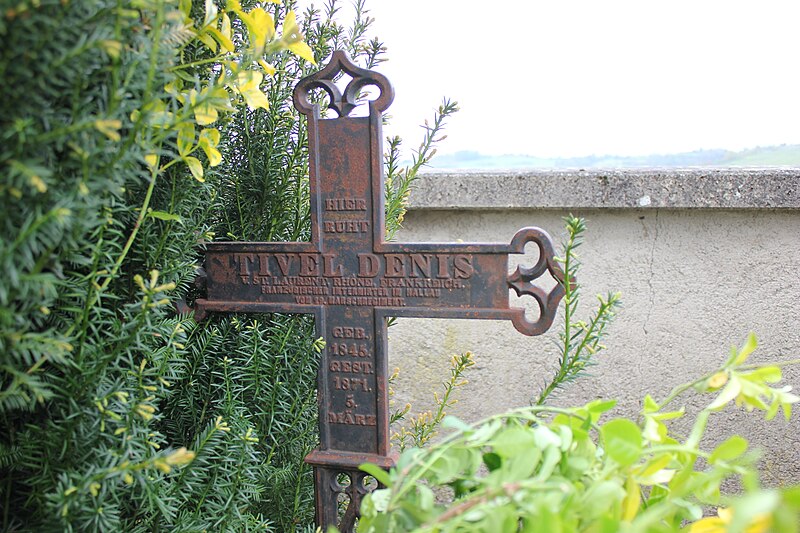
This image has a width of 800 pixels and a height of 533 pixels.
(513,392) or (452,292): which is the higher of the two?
(452,292)

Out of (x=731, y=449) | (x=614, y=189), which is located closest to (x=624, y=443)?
(x=731, y=449)

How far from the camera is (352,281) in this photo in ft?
4.11

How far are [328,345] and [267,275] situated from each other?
174 millimetres

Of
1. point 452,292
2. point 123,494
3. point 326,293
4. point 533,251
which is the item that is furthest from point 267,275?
A: point 533,251

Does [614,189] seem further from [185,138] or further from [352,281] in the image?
[185,138]

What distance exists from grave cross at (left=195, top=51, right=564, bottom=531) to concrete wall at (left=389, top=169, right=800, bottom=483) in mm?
759

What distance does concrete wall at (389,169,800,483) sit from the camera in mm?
1838

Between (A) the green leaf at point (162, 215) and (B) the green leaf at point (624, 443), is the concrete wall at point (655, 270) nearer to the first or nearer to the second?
(A) the green leaf at point (162, 215)

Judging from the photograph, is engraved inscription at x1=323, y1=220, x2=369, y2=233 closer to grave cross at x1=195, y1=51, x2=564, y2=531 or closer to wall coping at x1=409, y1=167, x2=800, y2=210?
grave cross at x1=195, y1=51, x2=564, y2=531

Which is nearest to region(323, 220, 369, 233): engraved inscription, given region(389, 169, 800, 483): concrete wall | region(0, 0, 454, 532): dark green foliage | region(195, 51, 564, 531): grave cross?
region(195, 51, 564, 531): grave cross

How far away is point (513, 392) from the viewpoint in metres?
2.03

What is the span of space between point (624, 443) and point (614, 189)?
4.21 feet

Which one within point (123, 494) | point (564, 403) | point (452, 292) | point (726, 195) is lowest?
point (564, 403)

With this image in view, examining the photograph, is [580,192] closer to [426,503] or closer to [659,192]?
[659,192]
